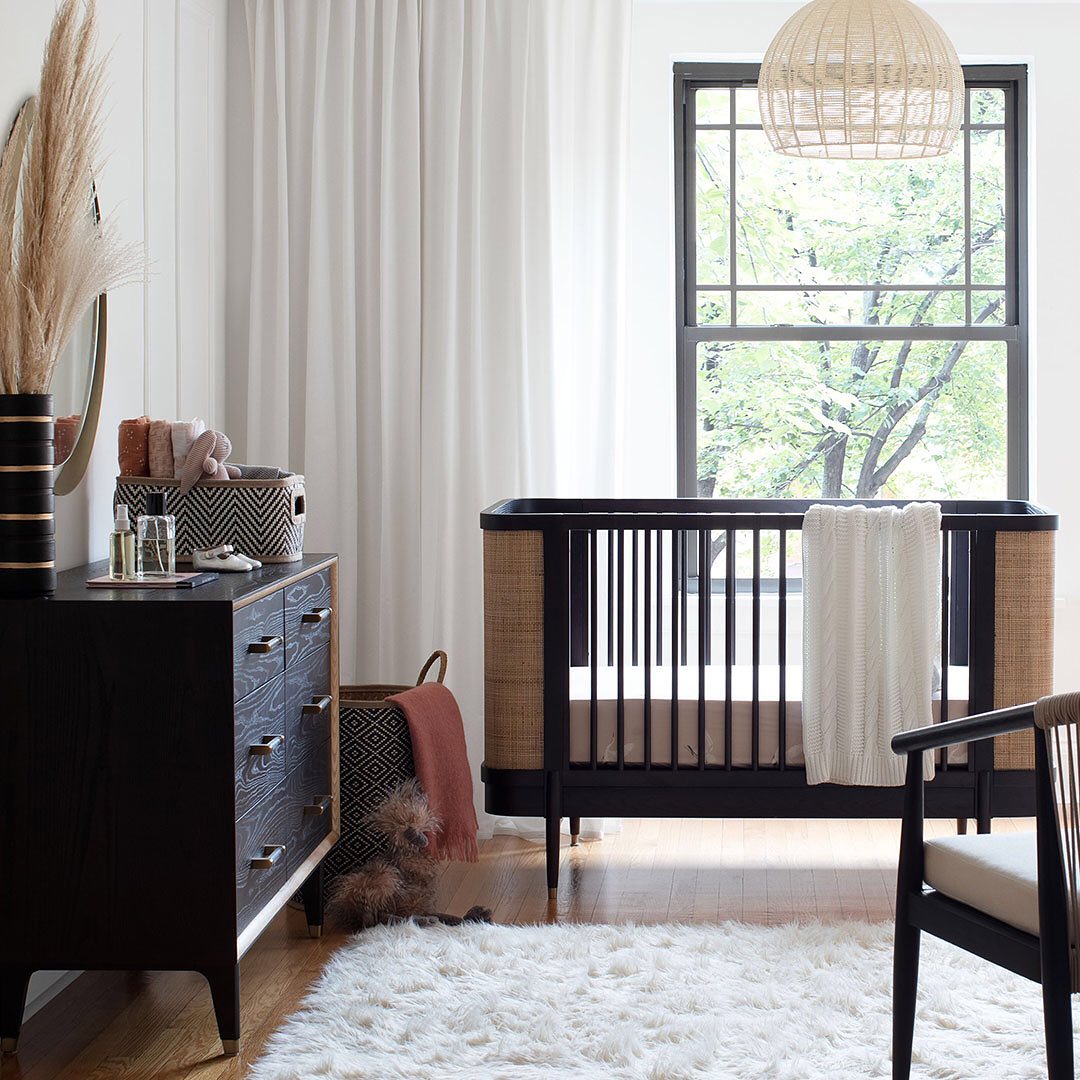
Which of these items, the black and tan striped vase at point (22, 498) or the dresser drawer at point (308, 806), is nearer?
the black and tan striped vase at point (22, 498)

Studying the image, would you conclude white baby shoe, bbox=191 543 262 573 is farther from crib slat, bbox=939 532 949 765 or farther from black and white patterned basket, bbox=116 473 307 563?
crib slat, bbox=939 532 949 765

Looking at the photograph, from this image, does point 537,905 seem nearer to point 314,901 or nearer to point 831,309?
point 314,901

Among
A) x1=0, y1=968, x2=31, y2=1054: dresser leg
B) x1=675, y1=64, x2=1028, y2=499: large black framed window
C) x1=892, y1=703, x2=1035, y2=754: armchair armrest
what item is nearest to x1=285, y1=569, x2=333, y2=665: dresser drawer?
x1=0, y1=968, x2=31, y2=1054: dresser leg

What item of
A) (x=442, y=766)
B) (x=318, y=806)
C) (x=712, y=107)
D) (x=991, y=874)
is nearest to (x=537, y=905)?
(x=442, y=766)

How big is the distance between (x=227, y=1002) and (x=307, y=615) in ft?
2.26

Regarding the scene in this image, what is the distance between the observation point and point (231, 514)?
2.54 meters

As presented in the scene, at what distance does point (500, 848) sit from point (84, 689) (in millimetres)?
1592

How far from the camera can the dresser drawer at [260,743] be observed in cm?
204

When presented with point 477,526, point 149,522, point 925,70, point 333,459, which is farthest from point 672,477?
point 149,522

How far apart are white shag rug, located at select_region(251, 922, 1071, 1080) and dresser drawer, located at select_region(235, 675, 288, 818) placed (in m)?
0.39

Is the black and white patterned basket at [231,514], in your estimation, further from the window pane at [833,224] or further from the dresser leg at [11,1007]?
the window pane at [833,224]

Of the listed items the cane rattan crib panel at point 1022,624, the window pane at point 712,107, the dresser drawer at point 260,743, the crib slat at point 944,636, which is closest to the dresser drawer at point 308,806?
the dresser drawer at point 260,743

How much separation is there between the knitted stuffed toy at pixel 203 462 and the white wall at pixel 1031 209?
4.94 feet

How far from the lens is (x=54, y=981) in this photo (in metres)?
2.40
